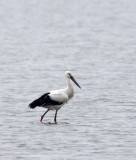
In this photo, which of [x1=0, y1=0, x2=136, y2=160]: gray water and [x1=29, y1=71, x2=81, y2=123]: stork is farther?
[x1=29, y1=71, x2=81, y2=123]: stork

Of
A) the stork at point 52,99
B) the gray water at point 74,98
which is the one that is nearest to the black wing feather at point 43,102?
the stork at point 52,99

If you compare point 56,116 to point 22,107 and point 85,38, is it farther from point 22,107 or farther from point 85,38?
point 85,38

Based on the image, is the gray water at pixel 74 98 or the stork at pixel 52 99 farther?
the stork at pixel 52 99

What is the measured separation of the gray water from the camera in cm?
2050

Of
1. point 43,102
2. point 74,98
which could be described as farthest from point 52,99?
point 74,98

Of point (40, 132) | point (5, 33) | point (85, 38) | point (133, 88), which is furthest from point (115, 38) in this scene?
point (40, 132)

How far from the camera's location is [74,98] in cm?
2959

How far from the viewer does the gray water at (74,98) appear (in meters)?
20.5

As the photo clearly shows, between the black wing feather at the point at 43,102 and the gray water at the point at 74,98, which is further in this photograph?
the black wing feather at the point at 43,102

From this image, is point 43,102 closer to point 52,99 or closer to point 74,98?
point 52,99

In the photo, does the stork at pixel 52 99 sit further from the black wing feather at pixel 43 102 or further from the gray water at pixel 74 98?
the gray water at pixel 74 98

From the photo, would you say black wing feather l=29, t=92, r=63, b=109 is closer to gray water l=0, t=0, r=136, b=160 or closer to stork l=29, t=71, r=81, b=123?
stork l=29, t=71, r=81, b=123

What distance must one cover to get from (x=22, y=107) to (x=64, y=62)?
1528 cm

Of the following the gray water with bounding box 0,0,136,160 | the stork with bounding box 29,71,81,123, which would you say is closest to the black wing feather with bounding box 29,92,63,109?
the stork with bounding box 29,71,81,123
